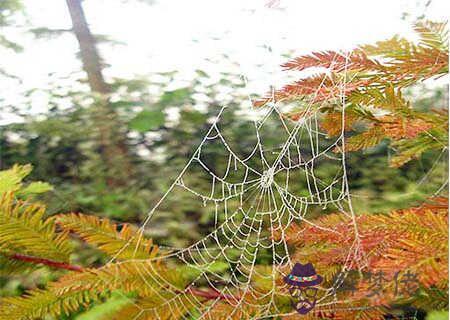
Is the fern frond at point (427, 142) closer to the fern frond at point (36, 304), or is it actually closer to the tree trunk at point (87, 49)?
the fern frond at point (36, 304)

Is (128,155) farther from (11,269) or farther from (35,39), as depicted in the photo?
(11,269)

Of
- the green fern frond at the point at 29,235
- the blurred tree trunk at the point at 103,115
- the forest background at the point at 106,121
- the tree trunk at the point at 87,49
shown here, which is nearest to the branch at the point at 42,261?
the green fern frond at the point at 29,235

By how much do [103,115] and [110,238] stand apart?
2.91ft

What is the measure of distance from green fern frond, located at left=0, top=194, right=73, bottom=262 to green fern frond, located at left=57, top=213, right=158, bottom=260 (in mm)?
14

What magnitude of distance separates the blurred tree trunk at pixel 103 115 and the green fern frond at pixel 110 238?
0.76m

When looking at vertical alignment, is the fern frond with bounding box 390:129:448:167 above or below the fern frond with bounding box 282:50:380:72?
below

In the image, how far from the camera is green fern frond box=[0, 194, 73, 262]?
1.30ft

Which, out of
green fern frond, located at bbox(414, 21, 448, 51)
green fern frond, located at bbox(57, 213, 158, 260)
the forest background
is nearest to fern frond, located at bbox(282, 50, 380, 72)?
green fern frond, located at bbox(414, 21, 448, 51)

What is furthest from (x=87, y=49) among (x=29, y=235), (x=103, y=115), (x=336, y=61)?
(x=336, y=61)

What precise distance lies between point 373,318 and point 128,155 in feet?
3.10

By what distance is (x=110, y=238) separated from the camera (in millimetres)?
398

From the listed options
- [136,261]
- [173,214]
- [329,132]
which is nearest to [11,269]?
[136,261]

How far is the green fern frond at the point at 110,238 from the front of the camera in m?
0.39

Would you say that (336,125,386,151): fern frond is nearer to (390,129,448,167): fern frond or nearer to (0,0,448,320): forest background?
(390,129,448,167): fern frond
